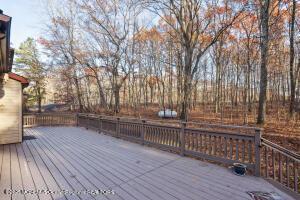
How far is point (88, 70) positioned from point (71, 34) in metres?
3.60

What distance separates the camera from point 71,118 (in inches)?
471

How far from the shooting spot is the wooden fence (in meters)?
3.28

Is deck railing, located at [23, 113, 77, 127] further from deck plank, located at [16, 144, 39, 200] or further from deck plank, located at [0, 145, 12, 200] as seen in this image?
deck plank, located at [16, 144, 39, 200]

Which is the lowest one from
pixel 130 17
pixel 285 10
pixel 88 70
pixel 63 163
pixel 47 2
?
pixel 63 163

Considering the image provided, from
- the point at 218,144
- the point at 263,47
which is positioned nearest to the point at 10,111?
the point at 218,144

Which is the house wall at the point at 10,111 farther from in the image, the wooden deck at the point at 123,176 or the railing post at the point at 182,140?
the railing post at the point at 182,140

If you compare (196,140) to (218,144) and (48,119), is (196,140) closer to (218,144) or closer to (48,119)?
(218,144)

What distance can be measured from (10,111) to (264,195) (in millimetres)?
7750

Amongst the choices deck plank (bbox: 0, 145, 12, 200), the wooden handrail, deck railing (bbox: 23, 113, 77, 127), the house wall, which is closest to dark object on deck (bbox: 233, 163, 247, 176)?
the wooden handrail

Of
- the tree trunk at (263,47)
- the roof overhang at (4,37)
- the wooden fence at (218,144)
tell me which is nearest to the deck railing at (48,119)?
the wooden fence at (218,144)

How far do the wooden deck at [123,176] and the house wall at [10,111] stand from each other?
154cm

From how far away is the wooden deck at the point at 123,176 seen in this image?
9.19 feet

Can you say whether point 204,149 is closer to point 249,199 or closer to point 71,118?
point 249,199

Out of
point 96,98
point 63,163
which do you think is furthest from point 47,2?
point 63,163
